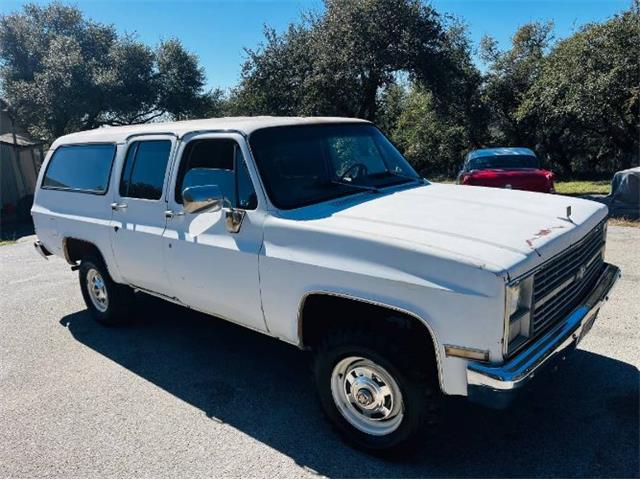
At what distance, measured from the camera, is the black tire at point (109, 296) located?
5.26 m

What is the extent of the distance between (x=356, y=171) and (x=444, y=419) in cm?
199

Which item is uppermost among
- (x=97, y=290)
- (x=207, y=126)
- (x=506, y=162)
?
(x=207, y=126)

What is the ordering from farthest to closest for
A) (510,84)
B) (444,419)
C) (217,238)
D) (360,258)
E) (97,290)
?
(510,84) → (97,290) → (217,238) → (444,419) → (360,258)

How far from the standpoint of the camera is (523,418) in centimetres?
344

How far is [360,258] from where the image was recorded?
2.85m

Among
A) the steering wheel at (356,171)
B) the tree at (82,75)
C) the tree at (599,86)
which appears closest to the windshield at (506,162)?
the tree at (599,86)

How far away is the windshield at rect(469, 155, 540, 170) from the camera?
36.6ft

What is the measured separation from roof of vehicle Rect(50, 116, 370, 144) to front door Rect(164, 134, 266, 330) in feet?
0.36

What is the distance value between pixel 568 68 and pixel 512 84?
6.85m

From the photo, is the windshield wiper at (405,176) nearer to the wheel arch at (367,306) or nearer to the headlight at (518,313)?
the wheel arch at (367,306)

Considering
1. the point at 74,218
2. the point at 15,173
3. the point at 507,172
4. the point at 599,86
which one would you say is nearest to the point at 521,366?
the point at 74,218

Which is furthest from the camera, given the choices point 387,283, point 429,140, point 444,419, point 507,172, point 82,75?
point 429,140

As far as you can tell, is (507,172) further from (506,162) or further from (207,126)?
(207,126)

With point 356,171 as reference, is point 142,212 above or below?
below
